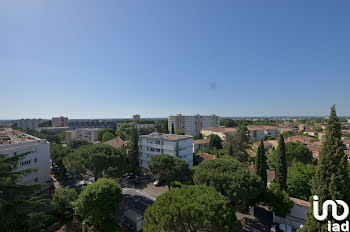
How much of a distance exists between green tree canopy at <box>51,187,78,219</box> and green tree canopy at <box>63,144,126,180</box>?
7347 millimetres

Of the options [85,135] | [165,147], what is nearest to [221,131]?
[165,147]

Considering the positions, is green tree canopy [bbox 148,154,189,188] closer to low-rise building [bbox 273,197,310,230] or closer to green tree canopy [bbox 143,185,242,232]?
low-rise building [bbox 273,197,310,230]

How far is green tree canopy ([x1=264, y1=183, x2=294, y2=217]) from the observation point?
72.8 feet

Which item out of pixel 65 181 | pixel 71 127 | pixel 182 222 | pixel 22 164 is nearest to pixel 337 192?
pixel 182 222

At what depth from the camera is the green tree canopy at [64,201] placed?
22016 mm

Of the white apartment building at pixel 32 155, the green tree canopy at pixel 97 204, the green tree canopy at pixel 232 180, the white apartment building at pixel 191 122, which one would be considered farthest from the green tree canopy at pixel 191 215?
the white apartment building at pixel 191 122

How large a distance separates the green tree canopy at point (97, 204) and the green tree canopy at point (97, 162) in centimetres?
958

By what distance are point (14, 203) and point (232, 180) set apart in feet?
67.5

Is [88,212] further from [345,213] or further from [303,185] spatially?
[303,185]

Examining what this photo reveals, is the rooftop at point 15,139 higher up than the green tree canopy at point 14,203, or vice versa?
the rooftop at point 15,139

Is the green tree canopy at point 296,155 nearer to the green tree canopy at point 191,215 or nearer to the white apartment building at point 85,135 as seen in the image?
the green tree canopy at point 191,215

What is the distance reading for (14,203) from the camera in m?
12.4

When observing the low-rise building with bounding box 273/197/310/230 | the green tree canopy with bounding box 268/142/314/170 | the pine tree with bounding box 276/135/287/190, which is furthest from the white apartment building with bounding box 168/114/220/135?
the low-rise building with bounding box 273/197/310/230

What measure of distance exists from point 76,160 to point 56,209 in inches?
350
